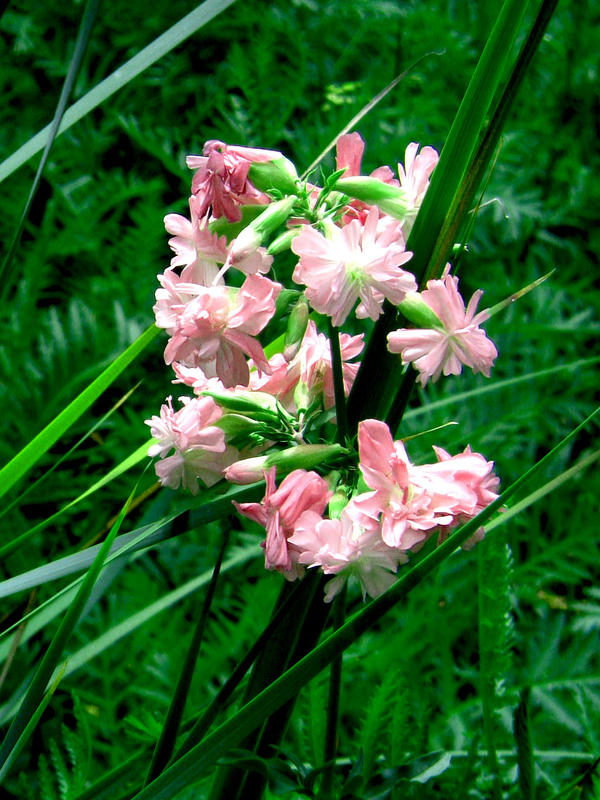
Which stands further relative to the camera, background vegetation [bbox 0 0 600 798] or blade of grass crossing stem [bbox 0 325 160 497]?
background vegetation [bbox 0 0 600 798]

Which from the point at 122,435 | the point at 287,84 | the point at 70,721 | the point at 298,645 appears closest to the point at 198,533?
the point at 122,435

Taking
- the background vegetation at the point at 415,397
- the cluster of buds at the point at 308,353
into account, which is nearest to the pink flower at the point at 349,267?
the cluster of buds at the point at 308,353

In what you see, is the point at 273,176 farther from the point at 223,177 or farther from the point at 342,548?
the point at 342,548

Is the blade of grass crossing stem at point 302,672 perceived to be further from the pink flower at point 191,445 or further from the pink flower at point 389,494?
the pink flower at point 191,445

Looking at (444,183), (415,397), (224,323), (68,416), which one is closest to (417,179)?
(444,183)

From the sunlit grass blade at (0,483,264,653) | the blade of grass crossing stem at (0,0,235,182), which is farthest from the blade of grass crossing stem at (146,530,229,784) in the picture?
the blade of grass crossing stem at (0,0,235,182)

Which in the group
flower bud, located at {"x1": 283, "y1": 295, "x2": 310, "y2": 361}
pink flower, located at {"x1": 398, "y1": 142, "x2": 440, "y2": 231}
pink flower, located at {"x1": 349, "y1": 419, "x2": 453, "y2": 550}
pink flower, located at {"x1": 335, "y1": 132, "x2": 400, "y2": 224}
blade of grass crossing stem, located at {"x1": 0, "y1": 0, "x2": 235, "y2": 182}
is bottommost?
pink flower, located at {"x1": 349, "y1": 419, "x2": 453, "y2": 550}

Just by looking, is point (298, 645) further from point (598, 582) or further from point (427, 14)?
point (427, 14)

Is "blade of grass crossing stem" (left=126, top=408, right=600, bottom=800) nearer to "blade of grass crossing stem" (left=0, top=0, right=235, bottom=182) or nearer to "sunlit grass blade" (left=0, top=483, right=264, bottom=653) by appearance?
"sunlit grass blade" (left=0, top=483, right=264, bottom=653)
